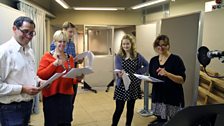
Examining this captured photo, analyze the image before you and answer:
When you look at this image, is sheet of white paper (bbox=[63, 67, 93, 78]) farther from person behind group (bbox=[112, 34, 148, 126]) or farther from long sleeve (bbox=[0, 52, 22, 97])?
person behind group (bbox=[112, 34, 148, 126])

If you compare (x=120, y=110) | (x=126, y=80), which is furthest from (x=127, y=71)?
(x=120, y=110)

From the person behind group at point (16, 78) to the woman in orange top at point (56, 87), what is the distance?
14.3 inches

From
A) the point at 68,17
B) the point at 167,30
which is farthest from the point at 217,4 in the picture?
the point at 68,17

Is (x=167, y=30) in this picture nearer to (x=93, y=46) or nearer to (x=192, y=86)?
(x=192, y=86)

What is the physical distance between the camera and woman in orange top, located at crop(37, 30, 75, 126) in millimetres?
Answer: 1962

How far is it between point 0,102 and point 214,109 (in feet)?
4.54

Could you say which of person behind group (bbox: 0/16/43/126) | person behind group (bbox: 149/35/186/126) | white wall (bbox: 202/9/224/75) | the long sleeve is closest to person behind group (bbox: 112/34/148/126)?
person behind group (bbox: 149/35/186/126)

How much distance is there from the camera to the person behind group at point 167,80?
2.35 meters

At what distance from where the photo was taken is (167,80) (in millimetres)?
2398

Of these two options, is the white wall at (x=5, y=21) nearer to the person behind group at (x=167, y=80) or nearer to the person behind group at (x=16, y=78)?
the person behind group at (x=16, y=78)

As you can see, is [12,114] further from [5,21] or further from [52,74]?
[5,21]

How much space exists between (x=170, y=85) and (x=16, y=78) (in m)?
1.63

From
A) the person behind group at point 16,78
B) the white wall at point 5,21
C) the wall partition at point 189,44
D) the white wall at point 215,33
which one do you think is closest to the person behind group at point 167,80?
the wall partition at point 189,44

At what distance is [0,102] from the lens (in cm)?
150
